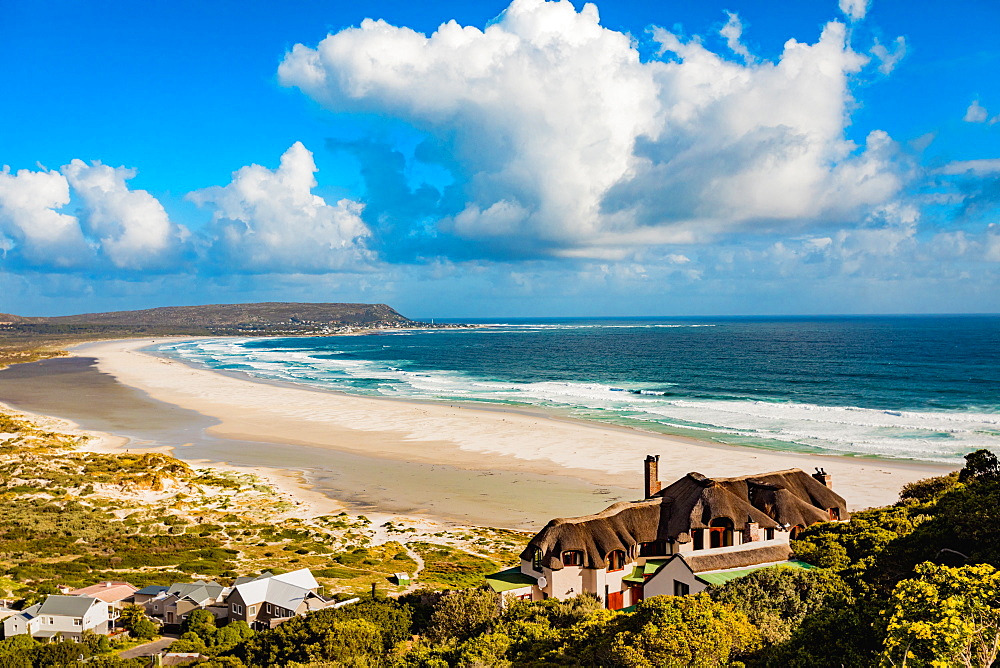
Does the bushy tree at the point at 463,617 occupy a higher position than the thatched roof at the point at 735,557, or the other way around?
the thatched roof at the point at 735,557

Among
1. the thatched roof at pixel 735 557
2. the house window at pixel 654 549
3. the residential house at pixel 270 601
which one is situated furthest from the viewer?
the house window at pixel 654 549

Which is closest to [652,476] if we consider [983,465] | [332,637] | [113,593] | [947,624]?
[983,465]

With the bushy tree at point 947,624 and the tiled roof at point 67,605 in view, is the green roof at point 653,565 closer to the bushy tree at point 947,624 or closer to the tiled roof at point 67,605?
the bushy tree at point 947,624

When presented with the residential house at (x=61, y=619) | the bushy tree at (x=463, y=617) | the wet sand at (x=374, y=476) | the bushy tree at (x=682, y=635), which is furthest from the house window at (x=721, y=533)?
the residential house at (x=61, y=619)

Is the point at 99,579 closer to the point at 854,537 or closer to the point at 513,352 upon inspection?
the point at 854,537

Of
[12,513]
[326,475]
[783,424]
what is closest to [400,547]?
[326,475]

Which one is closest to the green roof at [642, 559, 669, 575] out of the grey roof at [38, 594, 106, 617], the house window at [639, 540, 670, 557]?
the house window at [639, 540, 670, 557]

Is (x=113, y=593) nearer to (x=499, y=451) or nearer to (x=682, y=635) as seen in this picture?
(x=682, y=635)
